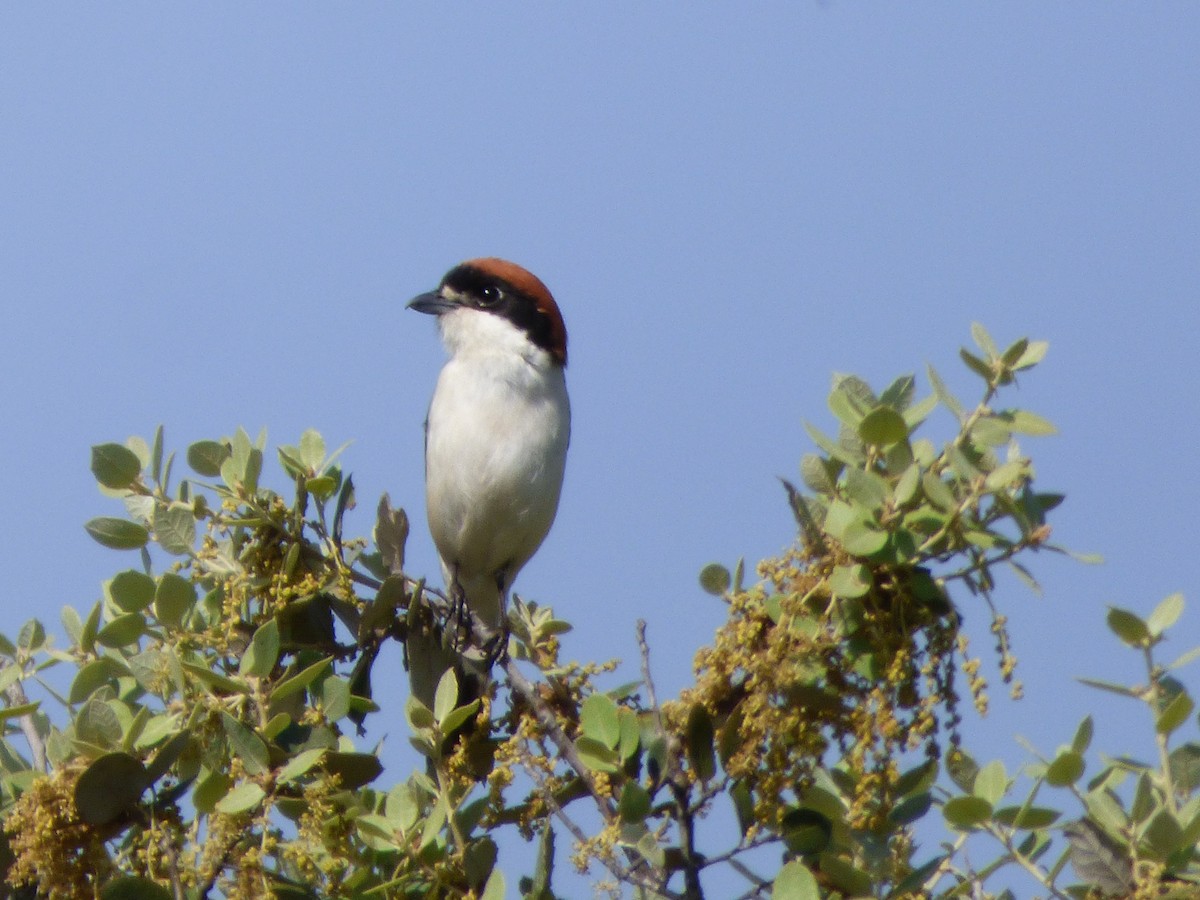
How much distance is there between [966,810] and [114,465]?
188 centimetres

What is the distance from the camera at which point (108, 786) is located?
2.48 metres

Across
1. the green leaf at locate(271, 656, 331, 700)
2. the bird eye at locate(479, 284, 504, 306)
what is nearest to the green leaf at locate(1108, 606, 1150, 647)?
the green leaf at locate(271, 656, 331, 700)

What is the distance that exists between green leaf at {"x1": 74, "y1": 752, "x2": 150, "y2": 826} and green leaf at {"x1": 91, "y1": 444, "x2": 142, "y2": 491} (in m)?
0.80

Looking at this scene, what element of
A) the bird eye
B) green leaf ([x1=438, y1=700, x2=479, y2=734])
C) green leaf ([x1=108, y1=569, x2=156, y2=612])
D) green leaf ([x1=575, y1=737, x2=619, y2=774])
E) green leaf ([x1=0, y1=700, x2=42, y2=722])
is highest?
the bird eye

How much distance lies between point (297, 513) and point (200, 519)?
0.21 metres

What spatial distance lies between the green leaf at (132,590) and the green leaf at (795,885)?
1.34 m

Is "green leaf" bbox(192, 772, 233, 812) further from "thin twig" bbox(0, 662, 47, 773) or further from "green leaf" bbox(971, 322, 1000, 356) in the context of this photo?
"green leaf" bbox(971, 322, 1000, 356)

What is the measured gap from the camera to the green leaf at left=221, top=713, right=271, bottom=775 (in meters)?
2.47

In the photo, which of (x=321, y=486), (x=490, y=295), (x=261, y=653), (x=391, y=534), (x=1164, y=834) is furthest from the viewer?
(x=490, y=295)

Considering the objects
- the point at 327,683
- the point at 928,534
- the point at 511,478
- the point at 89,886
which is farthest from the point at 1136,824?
the point at 511,478

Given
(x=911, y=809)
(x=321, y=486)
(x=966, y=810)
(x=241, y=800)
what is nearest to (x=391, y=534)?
(x=321, y=486)

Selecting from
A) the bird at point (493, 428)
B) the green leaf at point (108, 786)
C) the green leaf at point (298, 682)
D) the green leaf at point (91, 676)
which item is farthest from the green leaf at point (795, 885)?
the bird at point (493, 428)

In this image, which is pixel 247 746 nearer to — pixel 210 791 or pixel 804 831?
pixel 210 791

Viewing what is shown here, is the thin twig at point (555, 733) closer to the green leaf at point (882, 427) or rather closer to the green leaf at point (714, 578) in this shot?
the green leaf at point (714, 578)
